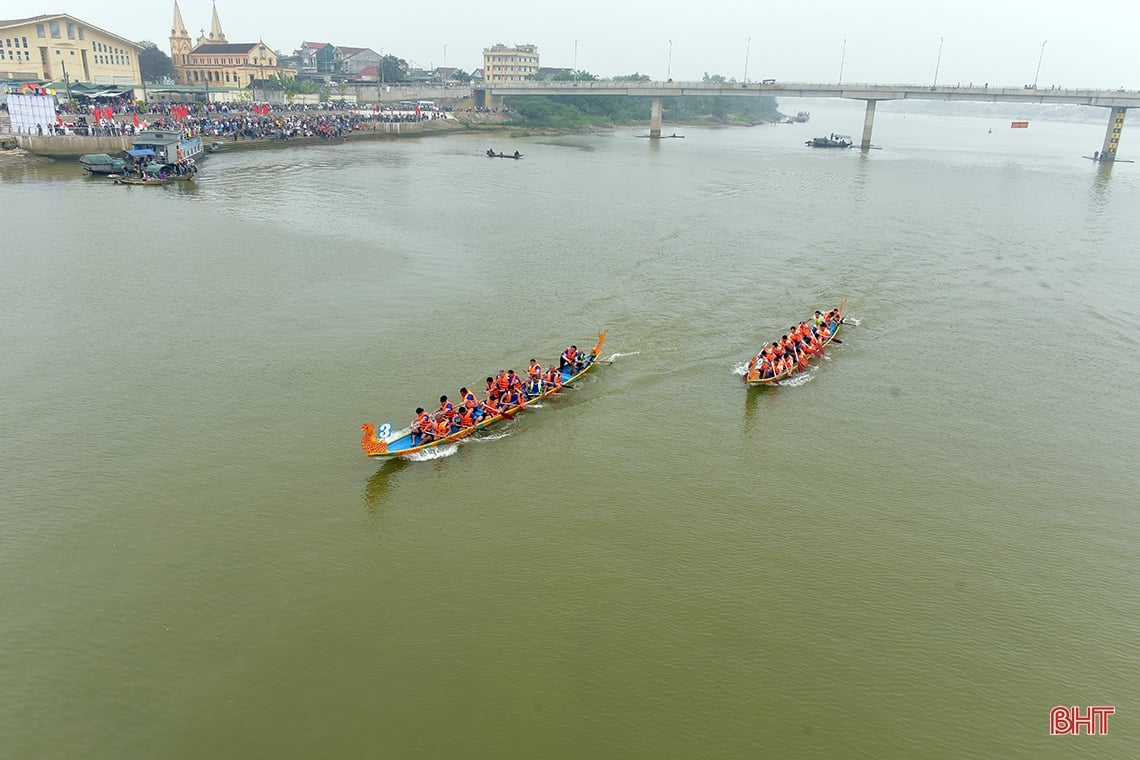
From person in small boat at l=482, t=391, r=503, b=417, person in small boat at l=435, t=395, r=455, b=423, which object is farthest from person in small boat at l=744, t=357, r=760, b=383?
person in small boat at l=435, t=395, r=455, b=423

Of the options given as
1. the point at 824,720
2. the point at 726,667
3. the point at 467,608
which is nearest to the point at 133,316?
the point at 467,608

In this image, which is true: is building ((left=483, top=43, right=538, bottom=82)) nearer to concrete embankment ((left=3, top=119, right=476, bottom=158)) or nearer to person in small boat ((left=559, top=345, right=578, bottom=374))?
concrete embankment ((left=3, top=119, right=476, bottom=158))

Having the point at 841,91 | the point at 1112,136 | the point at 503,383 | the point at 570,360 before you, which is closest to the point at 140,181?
the point at 570,360

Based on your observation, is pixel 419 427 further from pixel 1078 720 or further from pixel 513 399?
pixel 1078 720

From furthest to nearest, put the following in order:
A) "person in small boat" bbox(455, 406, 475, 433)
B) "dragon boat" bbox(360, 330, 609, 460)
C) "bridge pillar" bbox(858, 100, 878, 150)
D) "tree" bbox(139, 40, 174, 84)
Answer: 1. "tree" bbox(139, 40, 174, 84)
2. "bridge pillar" bbox(858, 100, 878, 150)
3. "person in small boat" bbox(455, 406, 475, 433)
4. "dragon boat" bbox(360, 330, 609, 460)

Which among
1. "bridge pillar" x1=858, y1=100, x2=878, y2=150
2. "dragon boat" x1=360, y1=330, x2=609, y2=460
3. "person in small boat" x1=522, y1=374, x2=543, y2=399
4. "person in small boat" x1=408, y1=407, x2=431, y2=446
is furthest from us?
"bridge pillar" x1=858, y1=100, x2=878, y2=150

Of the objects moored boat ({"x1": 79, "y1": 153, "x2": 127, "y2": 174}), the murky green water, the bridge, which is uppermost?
the bridge
